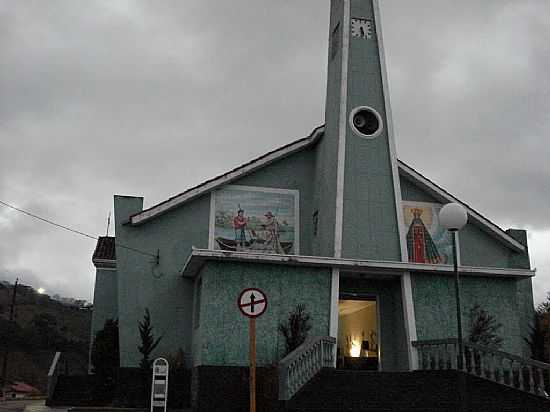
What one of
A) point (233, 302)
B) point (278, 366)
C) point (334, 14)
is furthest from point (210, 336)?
point (334, 14)

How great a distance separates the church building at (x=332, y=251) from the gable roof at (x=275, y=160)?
A: 0.15 feet

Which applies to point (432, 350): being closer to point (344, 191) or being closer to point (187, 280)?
point (344, 191)

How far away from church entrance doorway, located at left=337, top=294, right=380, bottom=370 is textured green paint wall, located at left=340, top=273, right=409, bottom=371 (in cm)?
19

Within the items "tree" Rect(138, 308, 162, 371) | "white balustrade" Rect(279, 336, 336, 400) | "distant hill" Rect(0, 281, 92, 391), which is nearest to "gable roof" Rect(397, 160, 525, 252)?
"white balustrade" Rect(279, 336, 336, 400)

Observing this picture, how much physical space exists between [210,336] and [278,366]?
11.2 feet

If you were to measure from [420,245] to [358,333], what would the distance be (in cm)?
410

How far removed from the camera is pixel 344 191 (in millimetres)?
19344

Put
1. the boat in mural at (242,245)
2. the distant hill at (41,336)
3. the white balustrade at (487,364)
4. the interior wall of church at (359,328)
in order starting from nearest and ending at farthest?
1. the white balustrade at (487,364)
2. the boat in mural at (242,245)
3. the interior wall of church at (359,328)
4. the distant hill at (41,336)

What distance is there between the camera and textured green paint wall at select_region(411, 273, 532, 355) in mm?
18109

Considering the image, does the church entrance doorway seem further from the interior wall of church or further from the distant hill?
the distant hill

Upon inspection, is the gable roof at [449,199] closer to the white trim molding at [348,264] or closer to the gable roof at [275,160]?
the gable roof at [275,160]

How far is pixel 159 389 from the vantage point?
16.6 m

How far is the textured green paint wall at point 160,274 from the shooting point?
19688mm

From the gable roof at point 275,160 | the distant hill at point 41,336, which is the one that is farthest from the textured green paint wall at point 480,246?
the distant hill at point 41,336
